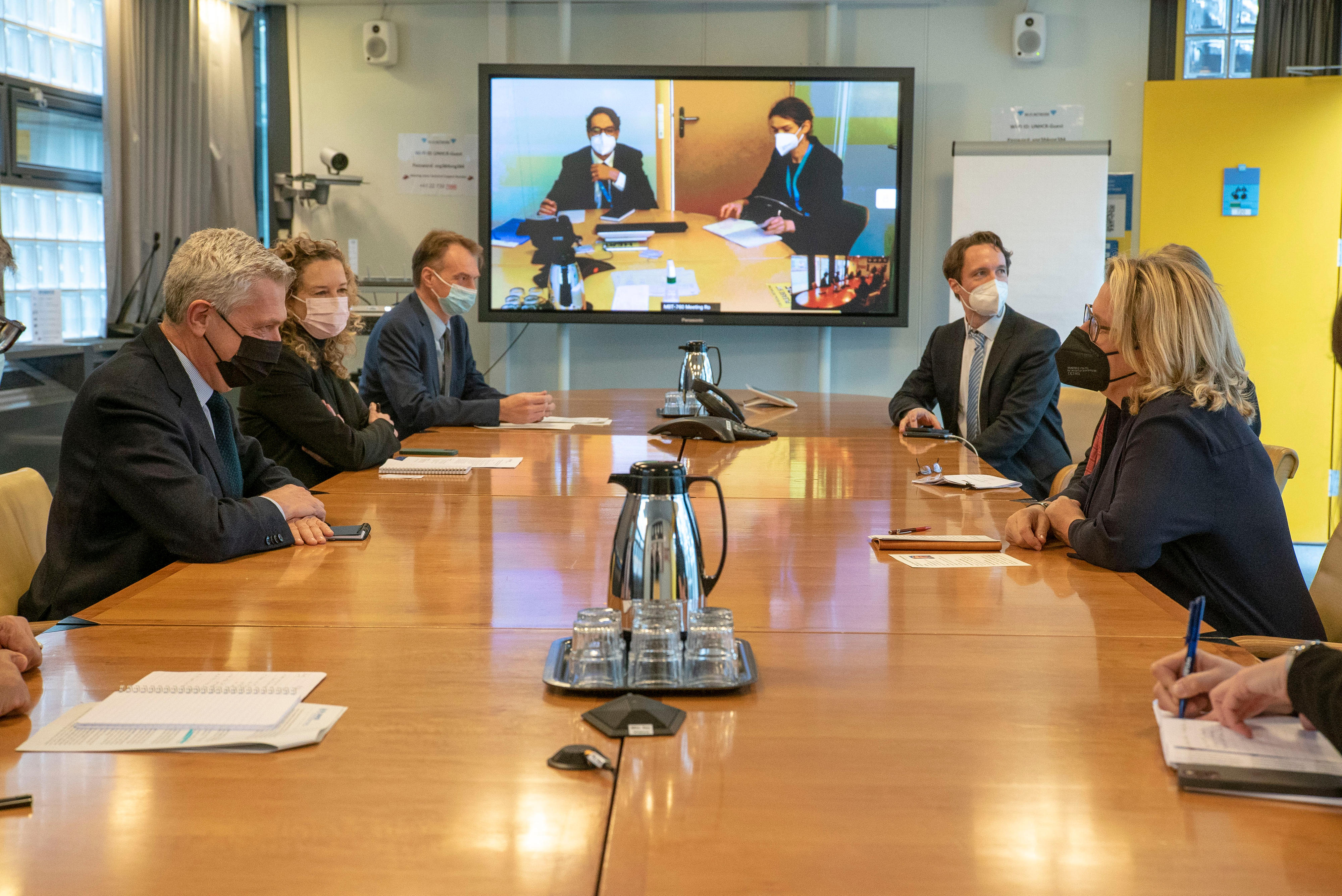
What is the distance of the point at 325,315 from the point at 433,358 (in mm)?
1082

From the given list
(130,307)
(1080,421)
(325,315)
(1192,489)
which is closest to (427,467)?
(325,315)

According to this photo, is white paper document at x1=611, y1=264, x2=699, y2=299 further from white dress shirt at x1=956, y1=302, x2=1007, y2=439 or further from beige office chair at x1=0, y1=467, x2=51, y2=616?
beige office chair at x1=0, y1=467, x2=51, y2=616

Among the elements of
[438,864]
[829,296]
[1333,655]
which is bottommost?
[438,864]

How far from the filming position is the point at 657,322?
20.0ft

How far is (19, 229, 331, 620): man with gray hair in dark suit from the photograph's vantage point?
6.32 feet

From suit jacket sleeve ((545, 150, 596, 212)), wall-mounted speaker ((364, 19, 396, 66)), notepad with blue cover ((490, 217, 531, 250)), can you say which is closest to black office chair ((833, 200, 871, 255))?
suit jacket sleeve ((545, 150, 596, 212))

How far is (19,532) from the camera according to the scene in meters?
2.12

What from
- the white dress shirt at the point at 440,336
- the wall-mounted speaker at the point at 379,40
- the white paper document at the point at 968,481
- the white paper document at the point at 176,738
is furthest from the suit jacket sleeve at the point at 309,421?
the wall-mounted speaker at the point at 379,40

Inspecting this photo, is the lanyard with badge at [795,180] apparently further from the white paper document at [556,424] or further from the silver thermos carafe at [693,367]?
the white paper document at [556,424]

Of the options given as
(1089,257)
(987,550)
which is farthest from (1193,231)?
(987,550)

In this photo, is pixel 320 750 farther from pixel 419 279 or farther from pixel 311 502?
pixel 419 279

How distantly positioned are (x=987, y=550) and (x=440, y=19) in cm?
529

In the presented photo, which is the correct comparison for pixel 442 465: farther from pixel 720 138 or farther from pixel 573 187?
pixel 720 138

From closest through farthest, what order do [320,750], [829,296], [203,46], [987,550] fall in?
[320,750]
[987,550]
[203,46]
[829,296]
